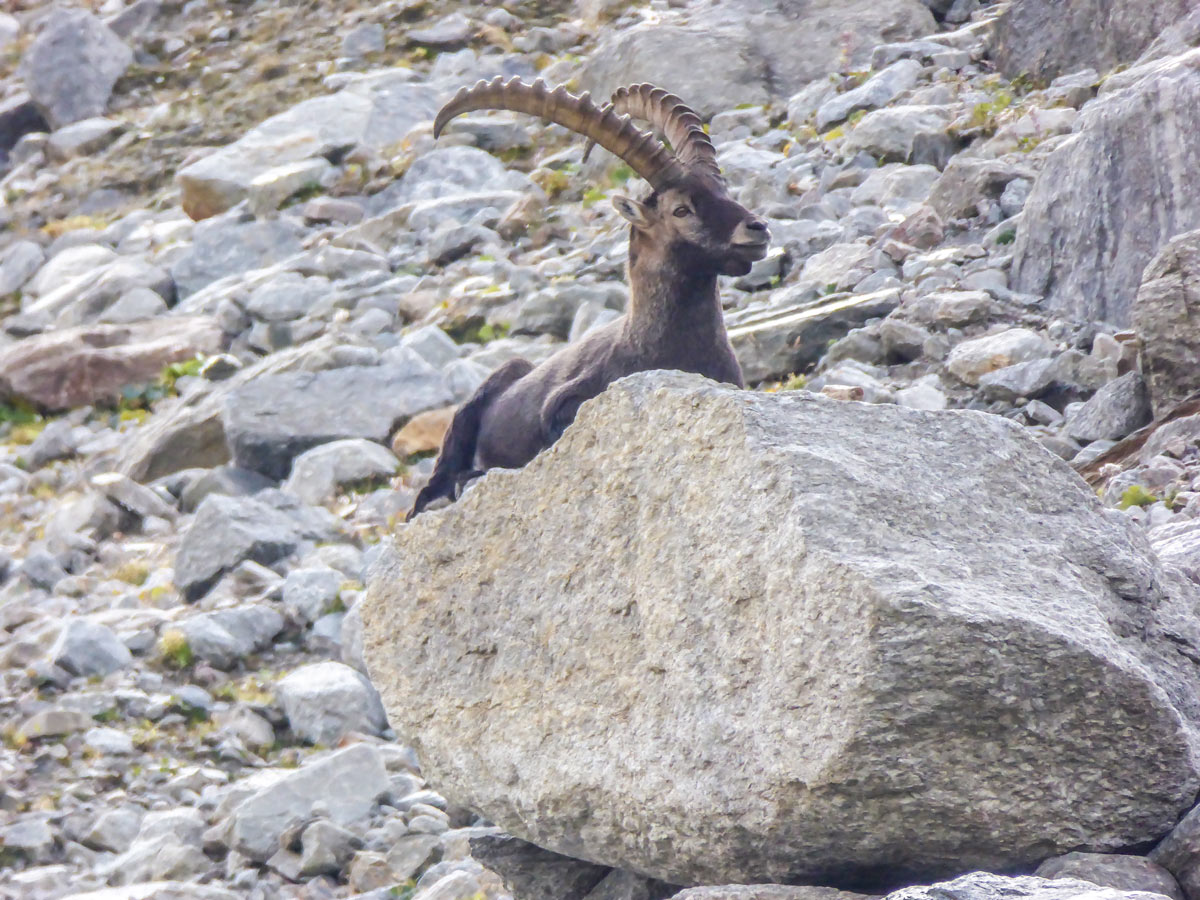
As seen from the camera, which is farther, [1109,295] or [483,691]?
[1109,295]

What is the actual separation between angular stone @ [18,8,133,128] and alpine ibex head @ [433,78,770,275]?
54.9ft

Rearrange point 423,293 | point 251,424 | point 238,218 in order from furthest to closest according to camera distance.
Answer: point 238,218 < point 423,293 < point 251,424

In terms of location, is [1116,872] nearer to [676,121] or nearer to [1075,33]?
[676,121]

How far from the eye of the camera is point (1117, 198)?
30.0 feet

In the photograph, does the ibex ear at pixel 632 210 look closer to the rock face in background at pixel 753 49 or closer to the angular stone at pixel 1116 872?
the angular stone at pixel 1116 872

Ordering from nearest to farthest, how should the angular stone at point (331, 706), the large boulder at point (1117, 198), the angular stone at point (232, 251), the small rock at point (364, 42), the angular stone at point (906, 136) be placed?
1. the angular stone at point (331, 706)
2. the large boulder at point (1117, 198)
3. the angular stone at point (906, 136)
4. the angular stone at point (232, 251)
5. the small rock at point (364, 42)

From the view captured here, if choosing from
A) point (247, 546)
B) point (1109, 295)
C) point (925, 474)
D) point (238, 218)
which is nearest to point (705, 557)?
point (925, 474)

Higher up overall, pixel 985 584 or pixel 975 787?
pixel 985 584

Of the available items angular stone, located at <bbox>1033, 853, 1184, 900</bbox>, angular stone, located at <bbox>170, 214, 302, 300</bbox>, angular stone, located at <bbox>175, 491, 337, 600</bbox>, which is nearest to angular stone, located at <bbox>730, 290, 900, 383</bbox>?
angular stone, located at <bbox>175, 491, 337, 600</bbox>

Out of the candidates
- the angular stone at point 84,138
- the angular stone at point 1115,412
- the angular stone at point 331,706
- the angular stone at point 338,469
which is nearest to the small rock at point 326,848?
the angular stone at point 331,706

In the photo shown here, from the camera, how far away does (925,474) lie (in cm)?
414

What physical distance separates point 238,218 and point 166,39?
305 inches

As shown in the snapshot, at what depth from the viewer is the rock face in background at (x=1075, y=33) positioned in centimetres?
1258

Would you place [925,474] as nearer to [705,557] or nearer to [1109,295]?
[705,557]
